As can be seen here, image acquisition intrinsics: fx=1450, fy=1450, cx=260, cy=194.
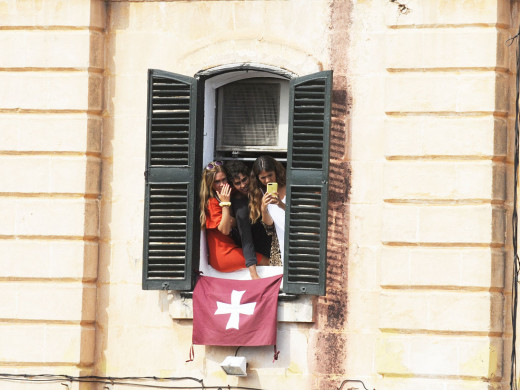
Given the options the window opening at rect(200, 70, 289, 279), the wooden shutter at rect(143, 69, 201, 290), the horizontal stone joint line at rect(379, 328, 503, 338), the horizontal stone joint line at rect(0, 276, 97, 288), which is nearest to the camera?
the horizontal stone joint line at rect(379, 328, 503, 338)

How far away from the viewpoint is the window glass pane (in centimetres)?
1380

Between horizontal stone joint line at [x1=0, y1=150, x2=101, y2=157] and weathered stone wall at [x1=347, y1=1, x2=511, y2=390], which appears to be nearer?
weathered stone wall at [x1=347, y1=1, x2=511, y2=390]

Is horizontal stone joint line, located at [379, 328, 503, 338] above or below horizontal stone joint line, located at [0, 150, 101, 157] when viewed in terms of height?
below

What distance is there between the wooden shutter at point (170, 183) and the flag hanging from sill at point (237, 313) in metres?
0.25

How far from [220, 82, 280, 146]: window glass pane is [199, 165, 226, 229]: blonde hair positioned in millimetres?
558

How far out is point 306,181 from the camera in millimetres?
13000

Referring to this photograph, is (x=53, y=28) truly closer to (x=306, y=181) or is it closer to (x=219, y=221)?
(x=219, y=221)

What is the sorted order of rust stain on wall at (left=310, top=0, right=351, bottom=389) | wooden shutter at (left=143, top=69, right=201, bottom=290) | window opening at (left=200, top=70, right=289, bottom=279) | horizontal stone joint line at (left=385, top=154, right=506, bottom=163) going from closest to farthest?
horizontal stone joint line at (left=385, top=154, right=506, bottom=163), rust stain on wall at (left=310, top=0, right=351, bottom=389), wooden shutter at (left=143, top=69, right=201, bottom=290), window opening at (left=200, top=70, right=289, bottom=279)

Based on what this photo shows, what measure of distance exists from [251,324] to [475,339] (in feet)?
6.59

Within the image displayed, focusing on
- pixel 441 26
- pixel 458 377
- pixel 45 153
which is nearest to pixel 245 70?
pixel 441 26

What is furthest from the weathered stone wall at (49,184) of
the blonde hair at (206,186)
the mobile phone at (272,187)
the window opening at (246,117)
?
the mobile phone at (272,187)

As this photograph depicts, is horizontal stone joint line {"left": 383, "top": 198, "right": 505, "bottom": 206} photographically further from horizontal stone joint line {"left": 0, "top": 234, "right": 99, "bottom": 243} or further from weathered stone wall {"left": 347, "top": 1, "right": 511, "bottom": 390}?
horizontal stone joint line {"left": 0, "top": 234, "right": 99, "bottom": 243}

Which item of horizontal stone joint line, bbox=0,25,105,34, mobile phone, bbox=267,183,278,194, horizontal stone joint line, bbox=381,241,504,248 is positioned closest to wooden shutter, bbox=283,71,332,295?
mobile phone, bbox=267,183,278,194

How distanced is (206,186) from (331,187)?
116 cm
